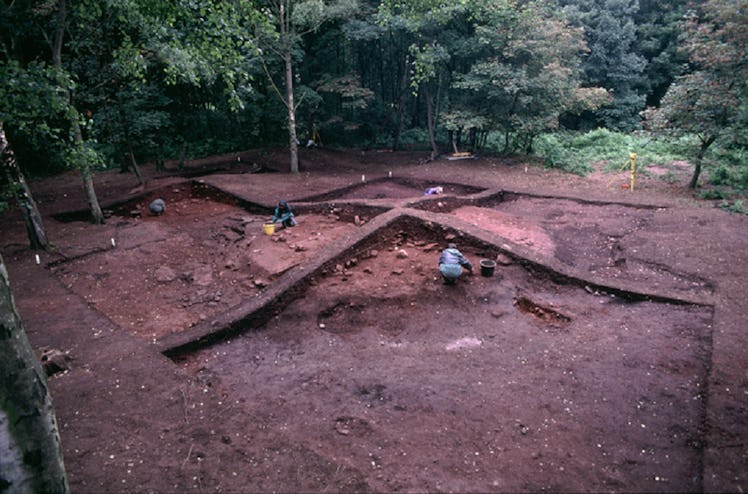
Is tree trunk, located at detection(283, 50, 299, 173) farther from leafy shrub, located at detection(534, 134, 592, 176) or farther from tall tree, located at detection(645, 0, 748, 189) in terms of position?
tall tree, located at detection(645, 0, 748, 189)

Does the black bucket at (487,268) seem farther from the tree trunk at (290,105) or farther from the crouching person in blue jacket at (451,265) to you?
the tree trunk at (290,105)

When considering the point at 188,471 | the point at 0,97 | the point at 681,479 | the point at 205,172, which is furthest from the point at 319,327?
the point at 205,172

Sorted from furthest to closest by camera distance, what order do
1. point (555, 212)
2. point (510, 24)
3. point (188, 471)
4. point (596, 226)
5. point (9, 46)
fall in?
1. point (510, 24)
2. point (9, 46)
3. point (555, 212)
4. point (596, 226)
5. point (188, 471)

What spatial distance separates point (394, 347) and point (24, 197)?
7326 mm

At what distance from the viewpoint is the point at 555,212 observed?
38.1ft

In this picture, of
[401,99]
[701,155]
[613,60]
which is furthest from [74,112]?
[613,60]

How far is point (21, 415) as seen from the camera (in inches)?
87.8

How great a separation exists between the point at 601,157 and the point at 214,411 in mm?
17428

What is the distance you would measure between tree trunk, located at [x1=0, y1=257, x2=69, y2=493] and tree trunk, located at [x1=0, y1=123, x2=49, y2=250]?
6.50 meters

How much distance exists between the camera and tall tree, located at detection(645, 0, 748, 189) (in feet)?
35.8

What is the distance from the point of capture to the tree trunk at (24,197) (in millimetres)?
7132

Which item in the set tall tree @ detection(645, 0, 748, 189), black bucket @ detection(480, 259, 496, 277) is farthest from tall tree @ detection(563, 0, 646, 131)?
black bucket @ detection(480, 259, 496, 277)

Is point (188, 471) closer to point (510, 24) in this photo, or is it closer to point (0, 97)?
point (0, 97)

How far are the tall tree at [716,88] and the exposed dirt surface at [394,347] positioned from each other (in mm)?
2081
